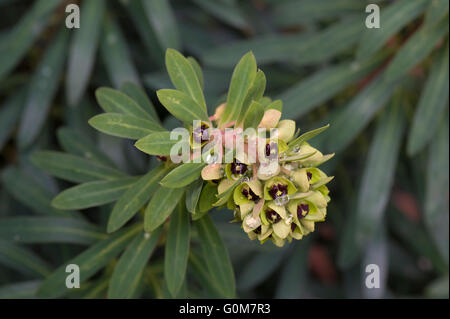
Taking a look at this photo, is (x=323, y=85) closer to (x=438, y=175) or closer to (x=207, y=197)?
(x=438, y=175)

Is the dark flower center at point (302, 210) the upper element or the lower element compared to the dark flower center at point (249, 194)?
lower

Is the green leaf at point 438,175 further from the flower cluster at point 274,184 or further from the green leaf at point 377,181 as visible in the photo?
the flower cluster at point 274,184

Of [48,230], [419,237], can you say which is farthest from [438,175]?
[48,230]

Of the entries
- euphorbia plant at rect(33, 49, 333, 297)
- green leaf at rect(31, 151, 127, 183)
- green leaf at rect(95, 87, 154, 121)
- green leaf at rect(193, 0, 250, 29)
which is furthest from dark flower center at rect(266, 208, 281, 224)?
green leaf at rect(193, 0, 250, 29)

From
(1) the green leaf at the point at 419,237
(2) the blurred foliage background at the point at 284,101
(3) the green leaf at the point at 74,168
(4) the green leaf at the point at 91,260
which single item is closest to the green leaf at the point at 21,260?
(2) the blurred foliage background at the point at 284,101

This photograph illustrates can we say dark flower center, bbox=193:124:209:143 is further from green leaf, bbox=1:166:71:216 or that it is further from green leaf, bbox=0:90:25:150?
green leaf, bbox=0:90:25:150

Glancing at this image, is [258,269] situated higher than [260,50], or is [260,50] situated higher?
[260,50]
